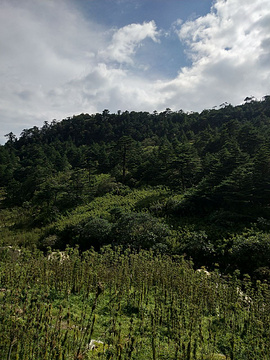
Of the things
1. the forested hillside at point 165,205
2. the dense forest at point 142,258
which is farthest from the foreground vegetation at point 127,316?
the forested hillside at point 165,205

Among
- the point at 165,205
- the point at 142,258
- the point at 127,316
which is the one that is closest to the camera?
the point at 127,316

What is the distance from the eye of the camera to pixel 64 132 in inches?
3484

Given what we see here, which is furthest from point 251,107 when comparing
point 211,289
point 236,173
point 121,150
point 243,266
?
point 211,289

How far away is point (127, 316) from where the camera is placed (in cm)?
546

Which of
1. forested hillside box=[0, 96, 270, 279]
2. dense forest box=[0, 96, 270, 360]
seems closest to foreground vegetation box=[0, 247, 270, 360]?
dense forest box=[0, 96, 270, 360]

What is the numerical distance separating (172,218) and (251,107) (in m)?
72.0

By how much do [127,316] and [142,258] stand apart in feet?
11.5

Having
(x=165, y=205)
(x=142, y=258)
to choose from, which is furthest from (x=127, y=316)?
(x=165, y=205)

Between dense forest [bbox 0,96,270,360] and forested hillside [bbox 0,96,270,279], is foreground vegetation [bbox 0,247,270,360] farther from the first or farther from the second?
forested hillside [bbox 0,96,270,279]

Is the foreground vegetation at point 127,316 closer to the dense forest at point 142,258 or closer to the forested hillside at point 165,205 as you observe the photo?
the dense forest at point 142,258

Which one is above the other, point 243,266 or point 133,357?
point 133,357

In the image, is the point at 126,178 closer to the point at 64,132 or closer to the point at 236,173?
the point at 236,173

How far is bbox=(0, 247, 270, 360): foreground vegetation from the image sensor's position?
3447 millimetres

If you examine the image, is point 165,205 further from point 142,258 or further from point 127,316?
point 127,316
